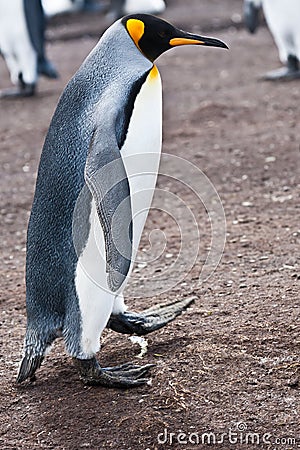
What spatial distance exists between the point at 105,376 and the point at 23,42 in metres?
5.44

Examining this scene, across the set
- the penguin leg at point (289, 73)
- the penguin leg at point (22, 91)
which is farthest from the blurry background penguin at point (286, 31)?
the penguin leg at point (22, 91)

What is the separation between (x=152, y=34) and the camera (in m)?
2.71

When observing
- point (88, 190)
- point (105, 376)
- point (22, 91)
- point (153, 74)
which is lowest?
point (22, 91)

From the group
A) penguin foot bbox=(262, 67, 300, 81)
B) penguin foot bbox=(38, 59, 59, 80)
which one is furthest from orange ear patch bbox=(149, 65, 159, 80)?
penguin foot bbox=(38, 59, 59, 80)

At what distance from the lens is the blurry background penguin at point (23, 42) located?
7.54 metres

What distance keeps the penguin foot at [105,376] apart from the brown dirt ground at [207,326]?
0.03m

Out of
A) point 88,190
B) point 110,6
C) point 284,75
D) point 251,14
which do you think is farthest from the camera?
point 110,6

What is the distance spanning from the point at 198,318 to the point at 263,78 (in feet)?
15.4

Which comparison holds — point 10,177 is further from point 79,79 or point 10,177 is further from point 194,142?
point 79,79

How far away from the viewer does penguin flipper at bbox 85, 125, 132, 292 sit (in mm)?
2316

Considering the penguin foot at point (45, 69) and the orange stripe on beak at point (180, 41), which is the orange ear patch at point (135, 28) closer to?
the orange stripe on beak at point (180, 41)

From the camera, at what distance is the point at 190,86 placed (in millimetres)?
7453

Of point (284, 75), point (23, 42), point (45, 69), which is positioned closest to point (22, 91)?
point (45, 69)

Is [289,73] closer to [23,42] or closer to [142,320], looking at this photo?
[23,42]
